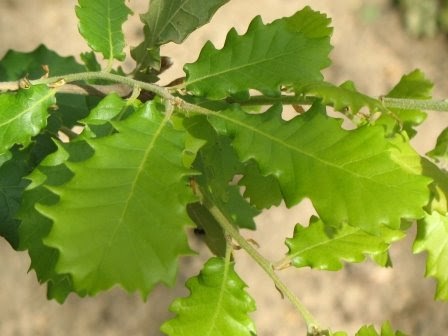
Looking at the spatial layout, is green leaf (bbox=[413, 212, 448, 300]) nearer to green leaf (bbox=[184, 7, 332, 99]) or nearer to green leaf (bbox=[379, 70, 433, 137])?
green leaf (bbox=[379, 70, 433, 137])

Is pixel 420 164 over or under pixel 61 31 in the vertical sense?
over

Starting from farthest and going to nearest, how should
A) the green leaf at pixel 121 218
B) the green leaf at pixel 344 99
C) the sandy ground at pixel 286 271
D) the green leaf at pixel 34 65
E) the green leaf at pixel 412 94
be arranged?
the sandy ground at pixel 286 271
the green leaf at pixel 34 65
the green leaf at pixel 412 94
the green leaf at pixel 344 99
the green leaf at pixel 121 218

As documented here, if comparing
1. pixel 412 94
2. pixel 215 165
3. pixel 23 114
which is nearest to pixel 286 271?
pixel 412 94

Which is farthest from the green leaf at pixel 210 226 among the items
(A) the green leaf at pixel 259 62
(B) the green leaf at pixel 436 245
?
(B) the green leaf at pixel 436 245

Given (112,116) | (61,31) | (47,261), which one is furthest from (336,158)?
(61,31)

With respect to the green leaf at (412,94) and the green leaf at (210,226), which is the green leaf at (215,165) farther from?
the green leaf at (412,94)

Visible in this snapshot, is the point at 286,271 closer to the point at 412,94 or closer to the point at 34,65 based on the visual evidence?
the point at 34,65

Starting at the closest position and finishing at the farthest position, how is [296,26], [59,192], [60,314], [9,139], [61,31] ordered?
[59,192] → [9,139] → [296,26] → [60,314] → [61,31]

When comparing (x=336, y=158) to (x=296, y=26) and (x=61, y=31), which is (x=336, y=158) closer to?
(x=296, y=26)
